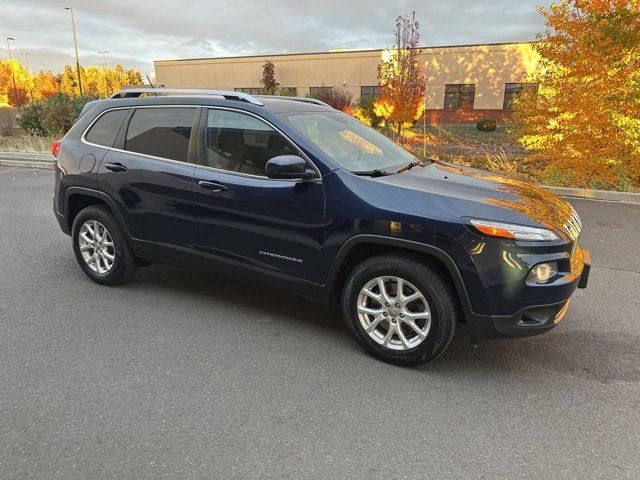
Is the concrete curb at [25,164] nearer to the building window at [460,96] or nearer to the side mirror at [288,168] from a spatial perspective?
the side mirror at [288,168]

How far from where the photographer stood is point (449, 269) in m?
2.97

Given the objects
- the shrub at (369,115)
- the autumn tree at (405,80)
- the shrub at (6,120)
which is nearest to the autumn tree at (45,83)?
the shrub at (6,120)

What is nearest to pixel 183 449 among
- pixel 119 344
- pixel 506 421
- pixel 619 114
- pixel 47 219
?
pixel 119 344

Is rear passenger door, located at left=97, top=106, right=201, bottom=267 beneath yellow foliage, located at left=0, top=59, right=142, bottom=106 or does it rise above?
beneath

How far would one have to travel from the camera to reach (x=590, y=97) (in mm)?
8539

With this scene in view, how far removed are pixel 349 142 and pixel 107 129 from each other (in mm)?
2347

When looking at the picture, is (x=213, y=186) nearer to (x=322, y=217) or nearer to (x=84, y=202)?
(x=322, y=217)

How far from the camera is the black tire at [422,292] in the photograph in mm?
3016

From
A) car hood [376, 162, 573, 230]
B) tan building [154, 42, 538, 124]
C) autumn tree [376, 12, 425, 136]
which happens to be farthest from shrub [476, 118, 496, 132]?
car hood [376, 162, 573, 230]

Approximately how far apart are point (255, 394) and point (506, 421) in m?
1.49

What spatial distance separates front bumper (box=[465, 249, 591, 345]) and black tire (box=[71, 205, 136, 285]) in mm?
3127

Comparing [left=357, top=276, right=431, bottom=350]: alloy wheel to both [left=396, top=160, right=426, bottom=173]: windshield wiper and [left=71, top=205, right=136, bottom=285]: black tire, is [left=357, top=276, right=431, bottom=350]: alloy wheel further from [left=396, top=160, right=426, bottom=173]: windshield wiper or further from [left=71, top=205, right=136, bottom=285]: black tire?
[left=71, top=205, right=136, bottom=285]: black tire

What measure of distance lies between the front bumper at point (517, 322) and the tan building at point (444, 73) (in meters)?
30.0

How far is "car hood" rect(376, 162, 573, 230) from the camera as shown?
306 cm
